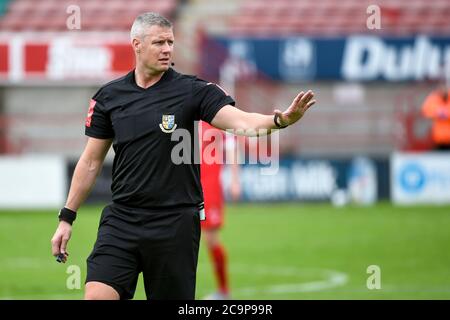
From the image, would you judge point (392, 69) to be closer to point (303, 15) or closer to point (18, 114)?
point (303, 15)

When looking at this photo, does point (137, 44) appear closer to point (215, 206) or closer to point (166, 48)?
point (166, 48)

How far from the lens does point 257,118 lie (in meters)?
6.55

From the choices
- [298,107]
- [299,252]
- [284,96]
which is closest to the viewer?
[298,107]

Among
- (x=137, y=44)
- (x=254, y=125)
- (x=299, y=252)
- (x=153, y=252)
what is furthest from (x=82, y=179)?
(x=299, y=252)

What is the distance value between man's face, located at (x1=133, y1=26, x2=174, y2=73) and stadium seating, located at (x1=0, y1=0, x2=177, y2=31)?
22.7 m

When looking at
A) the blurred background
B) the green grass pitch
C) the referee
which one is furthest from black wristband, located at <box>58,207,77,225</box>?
the blurred background

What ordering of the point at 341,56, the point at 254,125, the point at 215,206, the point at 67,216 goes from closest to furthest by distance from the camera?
the point at 254,125, the point at 67,216, the point at 215,206, the point at 341,56

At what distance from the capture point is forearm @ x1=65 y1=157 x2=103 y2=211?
281 inches

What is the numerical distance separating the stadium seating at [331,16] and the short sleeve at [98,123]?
22316 mm

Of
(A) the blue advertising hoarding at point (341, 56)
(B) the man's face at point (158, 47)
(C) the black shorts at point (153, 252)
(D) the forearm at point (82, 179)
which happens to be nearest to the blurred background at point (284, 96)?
(A) the blue advertising hoarding at point (341, 56)

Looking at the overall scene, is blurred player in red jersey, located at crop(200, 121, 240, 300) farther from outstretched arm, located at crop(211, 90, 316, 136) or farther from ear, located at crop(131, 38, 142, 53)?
outstretched arm, located at crop(211, 90, 316, 136)

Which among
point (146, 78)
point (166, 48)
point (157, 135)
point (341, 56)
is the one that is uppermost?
point (341, 56)

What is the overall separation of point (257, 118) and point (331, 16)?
24651 mm

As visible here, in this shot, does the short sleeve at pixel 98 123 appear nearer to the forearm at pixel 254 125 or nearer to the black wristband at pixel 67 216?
the black wristband at pixel 67 216
